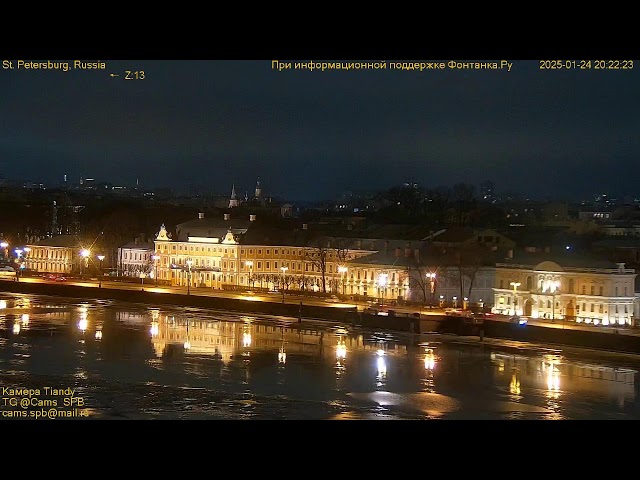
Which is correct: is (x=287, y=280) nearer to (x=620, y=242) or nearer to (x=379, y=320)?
(x=620, y=242)

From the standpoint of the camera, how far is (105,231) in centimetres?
3014

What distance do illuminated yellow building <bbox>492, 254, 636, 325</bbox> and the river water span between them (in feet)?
7.81

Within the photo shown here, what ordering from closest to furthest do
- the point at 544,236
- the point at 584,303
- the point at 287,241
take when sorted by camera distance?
1. the point at 584,303
2. the point at 544,236
3. the point at 287,241

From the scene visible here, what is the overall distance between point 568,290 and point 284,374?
677 cm

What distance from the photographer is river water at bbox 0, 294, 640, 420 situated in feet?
30.2

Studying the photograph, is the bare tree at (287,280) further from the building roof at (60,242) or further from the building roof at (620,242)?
the building roof at (60,242)

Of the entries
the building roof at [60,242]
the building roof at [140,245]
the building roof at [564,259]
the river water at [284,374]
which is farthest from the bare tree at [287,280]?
the building roof at [60,242]

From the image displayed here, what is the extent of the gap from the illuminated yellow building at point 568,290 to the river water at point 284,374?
2.38 metres

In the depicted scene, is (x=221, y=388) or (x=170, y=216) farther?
(x=170, y=216)

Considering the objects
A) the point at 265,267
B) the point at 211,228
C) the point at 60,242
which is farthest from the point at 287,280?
the point at 60,242

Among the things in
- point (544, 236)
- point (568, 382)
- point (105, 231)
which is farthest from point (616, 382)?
point (105, 231)
